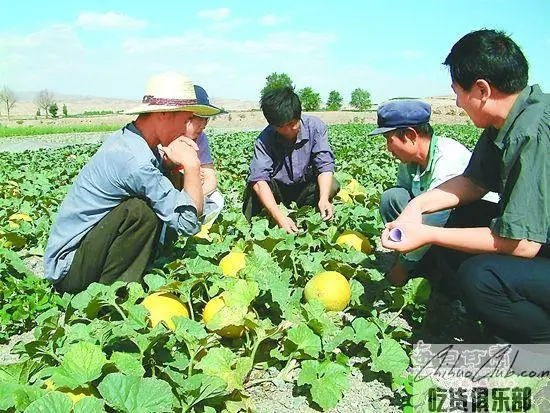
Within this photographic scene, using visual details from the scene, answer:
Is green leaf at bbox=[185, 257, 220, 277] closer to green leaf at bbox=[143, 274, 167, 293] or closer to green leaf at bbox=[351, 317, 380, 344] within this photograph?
green leaf at bbox=[143, 274, 167, 293]

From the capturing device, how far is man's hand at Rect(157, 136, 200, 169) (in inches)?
137

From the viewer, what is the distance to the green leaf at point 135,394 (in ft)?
6.40

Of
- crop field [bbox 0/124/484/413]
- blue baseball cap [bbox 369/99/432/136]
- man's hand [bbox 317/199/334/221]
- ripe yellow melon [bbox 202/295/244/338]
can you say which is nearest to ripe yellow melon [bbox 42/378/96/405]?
crop field [bbox 0/124/484/413]

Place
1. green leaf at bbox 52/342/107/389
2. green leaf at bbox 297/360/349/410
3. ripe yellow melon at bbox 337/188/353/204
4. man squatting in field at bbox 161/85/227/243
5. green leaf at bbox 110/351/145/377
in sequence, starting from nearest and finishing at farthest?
green leaf at bbox 52/342/107/389
green leaf at bbox 110/351/145/377
green leaf at bbox 297/360/349/410
man squatting in field at bbox 161/85/227/243
ripe yellow melon at bbox 337/188/353/204

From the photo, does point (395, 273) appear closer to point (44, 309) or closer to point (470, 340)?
point (470, 340)

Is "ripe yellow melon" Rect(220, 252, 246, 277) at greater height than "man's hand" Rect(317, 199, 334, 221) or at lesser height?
lesser

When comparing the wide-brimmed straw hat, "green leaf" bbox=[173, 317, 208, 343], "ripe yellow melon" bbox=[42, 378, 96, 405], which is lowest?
"ripe yellow melon" bbox=[42, 378, 96, 405]

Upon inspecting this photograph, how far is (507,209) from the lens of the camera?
2.35m

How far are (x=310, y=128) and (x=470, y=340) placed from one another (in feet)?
8.66

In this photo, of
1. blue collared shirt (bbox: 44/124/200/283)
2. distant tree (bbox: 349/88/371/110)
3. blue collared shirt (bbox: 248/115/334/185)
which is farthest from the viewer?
distant tree (bbox: 349/88/371/110)

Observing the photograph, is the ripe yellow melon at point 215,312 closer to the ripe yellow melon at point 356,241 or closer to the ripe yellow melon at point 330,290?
the ripe yellow melon at point 330,290

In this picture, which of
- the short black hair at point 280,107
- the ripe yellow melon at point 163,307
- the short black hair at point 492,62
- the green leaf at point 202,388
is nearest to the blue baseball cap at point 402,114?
the short black hair at point 492,62

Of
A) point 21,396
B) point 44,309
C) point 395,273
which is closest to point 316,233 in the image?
point 395,273

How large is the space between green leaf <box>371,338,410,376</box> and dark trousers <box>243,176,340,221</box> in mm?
2756
